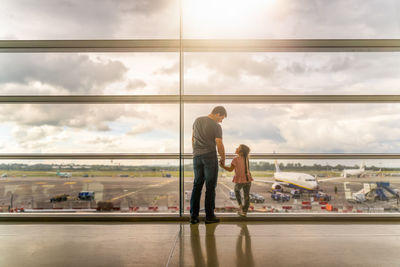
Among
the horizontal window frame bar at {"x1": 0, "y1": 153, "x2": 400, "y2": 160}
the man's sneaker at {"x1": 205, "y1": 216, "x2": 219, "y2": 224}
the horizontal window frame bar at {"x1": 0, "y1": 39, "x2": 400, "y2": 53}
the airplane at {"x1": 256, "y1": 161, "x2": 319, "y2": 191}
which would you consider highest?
the horizontal window frame bar at {"x1": 0, "y1": 39, "x2": 400, "y2": 53}

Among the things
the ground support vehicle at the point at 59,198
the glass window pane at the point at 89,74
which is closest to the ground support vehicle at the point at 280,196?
the glass window pane at the point at 89,74

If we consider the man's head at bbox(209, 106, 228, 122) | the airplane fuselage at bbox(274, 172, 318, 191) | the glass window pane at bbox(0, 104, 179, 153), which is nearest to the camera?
the man's head at bbox(209, 106, 228, 122)

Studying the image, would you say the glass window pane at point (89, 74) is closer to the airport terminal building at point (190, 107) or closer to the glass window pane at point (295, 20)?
the airport terminal building at point (190, 107)

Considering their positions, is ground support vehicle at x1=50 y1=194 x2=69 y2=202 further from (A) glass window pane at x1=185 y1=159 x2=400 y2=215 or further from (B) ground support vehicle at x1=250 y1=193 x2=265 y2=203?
(B) ground support vehicle at x1=250 y1=193 x2=265 y2=203

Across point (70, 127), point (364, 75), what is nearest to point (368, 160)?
point (364, 75)

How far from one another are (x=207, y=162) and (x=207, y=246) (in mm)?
861

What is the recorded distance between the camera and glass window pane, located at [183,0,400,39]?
10.3ft

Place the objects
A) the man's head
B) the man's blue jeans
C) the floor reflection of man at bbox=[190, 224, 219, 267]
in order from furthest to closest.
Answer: the man's head < the man's blue jeans < the floor reflection of man at bbox=[190, 224, 219, 267]

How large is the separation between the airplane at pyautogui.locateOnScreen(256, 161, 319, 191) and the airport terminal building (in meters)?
0.01

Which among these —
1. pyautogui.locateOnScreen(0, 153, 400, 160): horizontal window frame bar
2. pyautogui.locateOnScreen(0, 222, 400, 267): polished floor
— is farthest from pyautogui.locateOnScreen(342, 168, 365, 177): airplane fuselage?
pyautogui.locateOnScreen(0, 222, 400, 267): polished floor

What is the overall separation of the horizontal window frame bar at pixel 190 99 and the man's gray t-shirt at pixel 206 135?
43cm

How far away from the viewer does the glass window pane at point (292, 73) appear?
121 inches

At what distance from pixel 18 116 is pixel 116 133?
1257 millimetres

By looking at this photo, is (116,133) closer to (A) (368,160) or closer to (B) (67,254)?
(B) (67,254)
